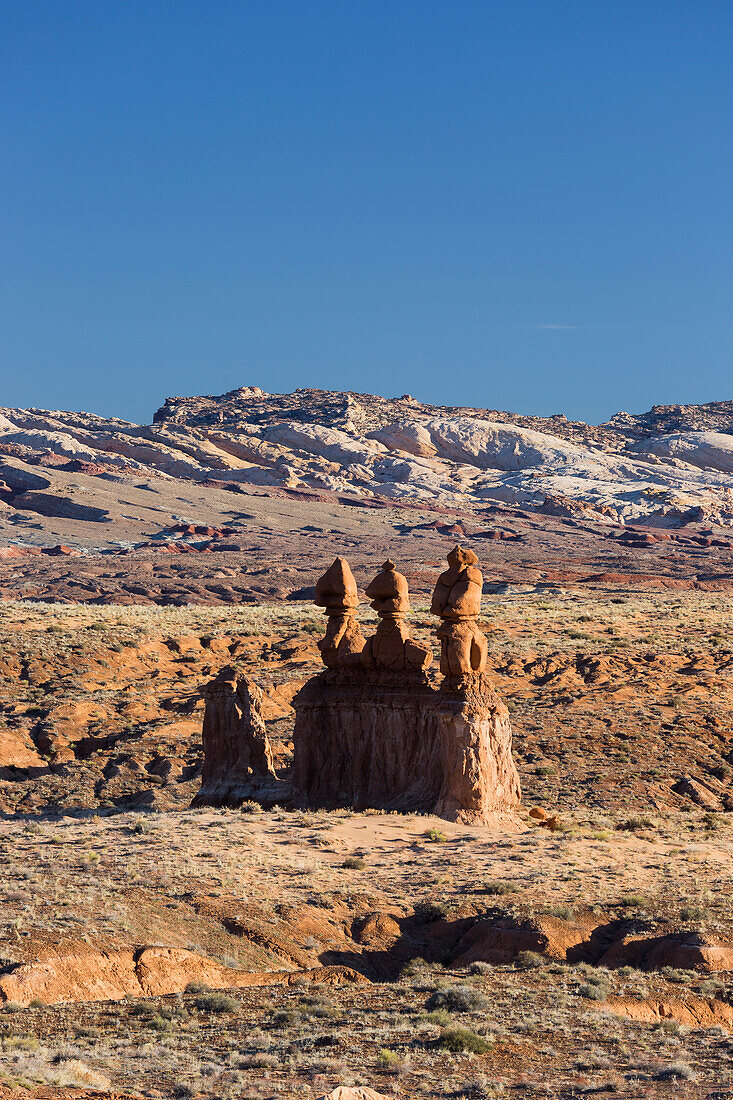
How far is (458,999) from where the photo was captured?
13523mm

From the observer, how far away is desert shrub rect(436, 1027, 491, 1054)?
38.6ft

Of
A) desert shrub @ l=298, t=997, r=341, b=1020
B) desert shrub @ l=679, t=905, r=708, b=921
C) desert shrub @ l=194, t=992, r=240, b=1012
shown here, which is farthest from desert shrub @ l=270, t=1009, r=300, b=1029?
desert shrub @ l=679, t=905, r=708, b=921

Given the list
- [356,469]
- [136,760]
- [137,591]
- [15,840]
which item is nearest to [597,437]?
[356,469]

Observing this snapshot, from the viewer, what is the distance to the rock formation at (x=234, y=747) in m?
26.4

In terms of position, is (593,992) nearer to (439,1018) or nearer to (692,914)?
(439,1018)

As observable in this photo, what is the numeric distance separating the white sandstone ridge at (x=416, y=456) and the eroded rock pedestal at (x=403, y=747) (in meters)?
109

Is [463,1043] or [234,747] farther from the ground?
[234,747]

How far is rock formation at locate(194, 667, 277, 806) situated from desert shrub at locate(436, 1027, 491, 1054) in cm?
1447

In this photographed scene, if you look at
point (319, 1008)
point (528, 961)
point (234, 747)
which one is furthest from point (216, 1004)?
point (234, 747)

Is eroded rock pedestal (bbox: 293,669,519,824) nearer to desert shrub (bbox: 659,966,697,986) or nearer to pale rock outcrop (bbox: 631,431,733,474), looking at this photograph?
desert shrub (bbox: 659,966,697,986)

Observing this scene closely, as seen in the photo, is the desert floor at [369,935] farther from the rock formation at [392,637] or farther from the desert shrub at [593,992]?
the rock formation at [392,637]

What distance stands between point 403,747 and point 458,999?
10997 millimetres

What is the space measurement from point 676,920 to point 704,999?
3.07 metres

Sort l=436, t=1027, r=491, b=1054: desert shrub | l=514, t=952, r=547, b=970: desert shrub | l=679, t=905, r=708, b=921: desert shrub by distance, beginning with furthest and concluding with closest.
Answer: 1. l=679, t=905, r=708, b=921: desert shrub
2. l=514, t=952, r=547, b=970: desert shrub
3. l=436, t=1027, r=491, b=1054: desert shrub
